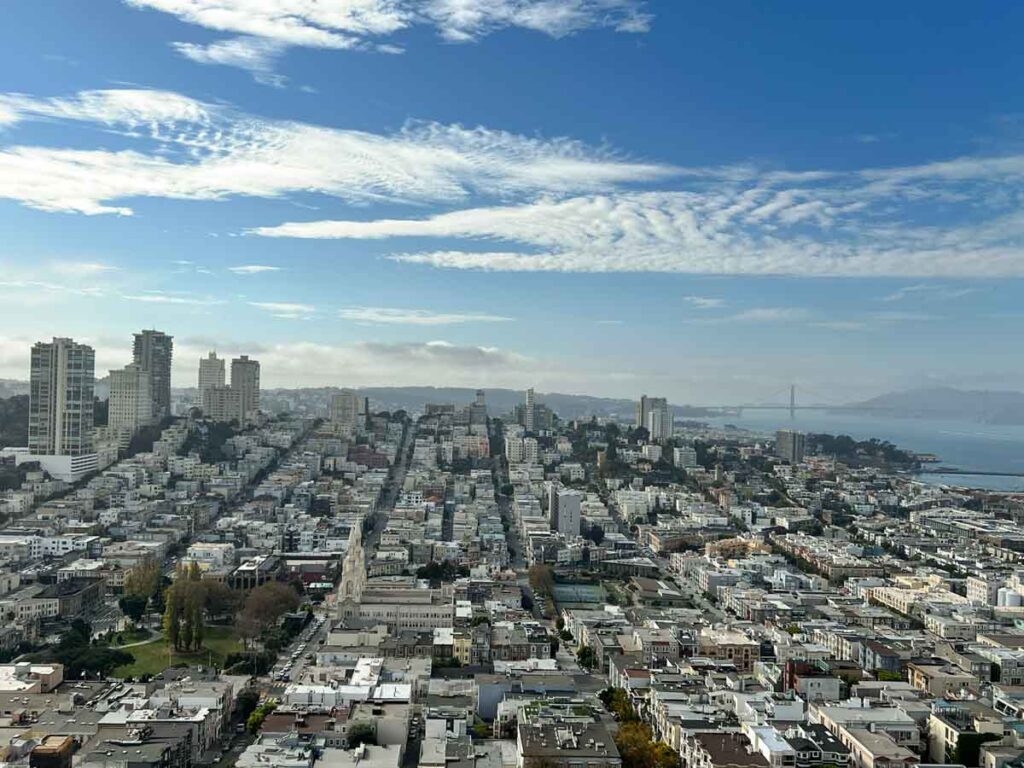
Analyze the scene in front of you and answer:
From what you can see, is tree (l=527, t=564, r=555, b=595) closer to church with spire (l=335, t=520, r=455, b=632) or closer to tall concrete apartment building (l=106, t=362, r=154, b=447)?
church with spire (l=335, t=520, r=455, b=632)

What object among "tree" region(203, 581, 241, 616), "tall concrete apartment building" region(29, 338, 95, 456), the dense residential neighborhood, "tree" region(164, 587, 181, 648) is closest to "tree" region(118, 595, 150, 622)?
the dense residential neighborhood

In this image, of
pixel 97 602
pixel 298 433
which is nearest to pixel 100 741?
pixel 97 602

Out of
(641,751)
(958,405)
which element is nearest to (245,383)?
(641,751)

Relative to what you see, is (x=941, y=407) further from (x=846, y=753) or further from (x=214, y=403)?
(x=846, y=753)

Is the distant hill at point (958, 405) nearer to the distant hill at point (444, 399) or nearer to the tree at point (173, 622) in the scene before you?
the distant hill at point (444, 399)

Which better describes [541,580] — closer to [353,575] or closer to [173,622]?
[353,575]
